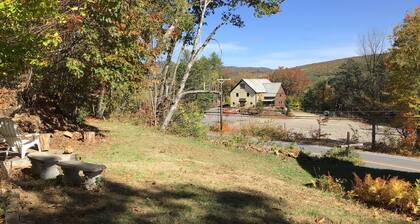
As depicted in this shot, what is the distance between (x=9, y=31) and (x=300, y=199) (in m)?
5.96

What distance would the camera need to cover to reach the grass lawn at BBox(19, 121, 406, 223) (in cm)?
611

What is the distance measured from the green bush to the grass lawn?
9464 millimetres

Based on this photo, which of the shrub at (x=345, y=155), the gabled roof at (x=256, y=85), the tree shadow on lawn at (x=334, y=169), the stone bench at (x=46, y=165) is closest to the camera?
the stone bench at (x=46, y=165)

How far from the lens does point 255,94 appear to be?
99.9 meters

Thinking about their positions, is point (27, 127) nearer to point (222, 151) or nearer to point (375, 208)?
point (222, 151)

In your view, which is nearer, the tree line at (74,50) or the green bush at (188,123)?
the tree line at (74,50)

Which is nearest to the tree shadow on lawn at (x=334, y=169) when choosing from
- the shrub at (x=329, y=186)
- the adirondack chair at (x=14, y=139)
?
the shrub at (x=329, y=186)

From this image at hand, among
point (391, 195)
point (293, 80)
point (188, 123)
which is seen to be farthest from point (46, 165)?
point (293, 80)

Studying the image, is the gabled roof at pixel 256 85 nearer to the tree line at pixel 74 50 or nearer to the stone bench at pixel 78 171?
the tree line at pixel 74 50

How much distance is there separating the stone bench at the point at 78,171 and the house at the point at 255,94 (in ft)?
305

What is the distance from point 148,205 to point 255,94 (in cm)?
9404

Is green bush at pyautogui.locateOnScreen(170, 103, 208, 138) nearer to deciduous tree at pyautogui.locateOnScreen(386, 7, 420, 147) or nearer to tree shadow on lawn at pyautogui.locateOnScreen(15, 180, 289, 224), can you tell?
deciduous tree at pyautogui.locateOnScreen(386, 7, 420, 147)

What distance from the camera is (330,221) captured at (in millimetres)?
6859

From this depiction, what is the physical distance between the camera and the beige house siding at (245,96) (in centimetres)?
10025
